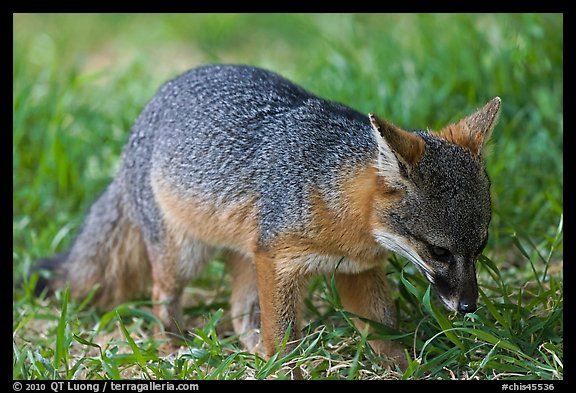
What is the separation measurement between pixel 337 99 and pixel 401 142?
3.48 meters

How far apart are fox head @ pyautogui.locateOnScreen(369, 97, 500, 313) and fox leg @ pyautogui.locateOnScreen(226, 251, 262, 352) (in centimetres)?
151

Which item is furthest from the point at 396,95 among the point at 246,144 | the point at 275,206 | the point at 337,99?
the point at 275,206

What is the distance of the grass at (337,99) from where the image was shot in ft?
16.4

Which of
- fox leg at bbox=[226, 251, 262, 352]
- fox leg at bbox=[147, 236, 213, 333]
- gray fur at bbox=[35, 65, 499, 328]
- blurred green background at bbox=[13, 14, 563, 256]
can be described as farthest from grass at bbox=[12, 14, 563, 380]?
gray fur at bbox=[35, 65, 499, 328]

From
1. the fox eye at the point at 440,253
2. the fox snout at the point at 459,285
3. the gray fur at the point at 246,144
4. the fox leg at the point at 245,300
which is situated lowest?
the fox leg at the point at 245,300

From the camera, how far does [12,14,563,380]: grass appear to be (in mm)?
5004

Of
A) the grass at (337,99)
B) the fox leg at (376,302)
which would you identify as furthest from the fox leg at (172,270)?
the fox leg at (376,302)

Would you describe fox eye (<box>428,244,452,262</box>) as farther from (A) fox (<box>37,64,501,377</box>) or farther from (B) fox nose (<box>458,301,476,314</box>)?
(B) fox nose (<box>458,301,476,314</box>)

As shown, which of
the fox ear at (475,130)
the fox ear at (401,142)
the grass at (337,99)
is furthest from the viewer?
the grass at (337,99)

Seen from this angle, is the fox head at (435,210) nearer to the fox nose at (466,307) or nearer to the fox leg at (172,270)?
the fox nose at (466,307)

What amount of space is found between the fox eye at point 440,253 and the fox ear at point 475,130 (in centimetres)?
63

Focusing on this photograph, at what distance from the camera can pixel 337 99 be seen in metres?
7.96

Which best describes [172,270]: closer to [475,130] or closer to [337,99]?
[475,130]
